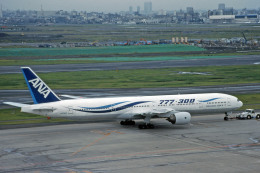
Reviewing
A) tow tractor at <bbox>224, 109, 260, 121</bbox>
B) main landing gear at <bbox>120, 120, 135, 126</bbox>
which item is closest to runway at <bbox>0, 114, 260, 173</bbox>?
main landing gear at <bbox>120, 120, 135, 126</bbox>

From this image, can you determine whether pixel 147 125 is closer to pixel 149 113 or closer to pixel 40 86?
pixel 149 113

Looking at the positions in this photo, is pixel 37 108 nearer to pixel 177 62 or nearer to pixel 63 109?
pixel 63 109

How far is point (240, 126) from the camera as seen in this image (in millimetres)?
62250

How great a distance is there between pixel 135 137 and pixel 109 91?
38063 mm

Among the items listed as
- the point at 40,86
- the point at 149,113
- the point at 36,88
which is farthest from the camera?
the point at 149,113

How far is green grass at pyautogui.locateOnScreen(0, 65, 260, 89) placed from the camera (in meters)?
102

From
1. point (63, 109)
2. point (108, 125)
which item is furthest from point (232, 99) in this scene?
point (63, 109)

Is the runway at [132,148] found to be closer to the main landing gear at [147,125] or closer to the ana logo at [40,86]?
the main landing gear at [147,125]

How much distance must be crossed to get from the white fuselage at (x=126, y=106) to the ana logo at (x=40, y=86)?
1475 millimetres

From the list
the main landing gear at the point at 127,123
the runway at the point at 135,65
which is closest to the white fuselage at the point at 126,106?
the main landing gear at the point at 127,123

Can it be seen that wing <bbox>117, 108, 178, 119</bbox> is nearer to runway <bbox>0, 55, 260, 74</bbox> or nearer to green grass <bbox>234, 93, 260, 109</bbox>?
green grass <bbox>234, 93, 260, 109</bbox>

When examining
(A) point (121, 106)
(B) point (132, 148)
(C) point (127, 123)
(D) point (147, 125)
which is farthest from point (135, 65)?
(B) point (132, 148)

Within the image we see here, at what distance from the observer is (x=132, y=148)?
4909 centimetres

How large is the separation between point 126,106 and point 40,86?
12198 mm
